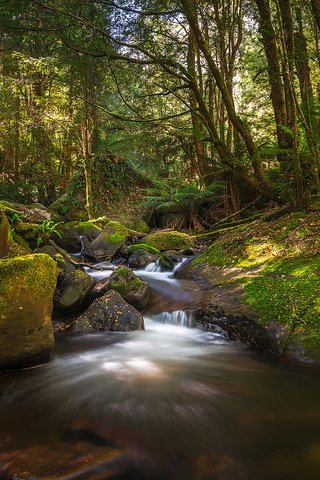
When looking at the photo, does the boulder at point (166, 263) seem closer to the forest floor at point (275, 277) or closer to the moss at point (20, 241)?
the forest floor at point (275, 277)

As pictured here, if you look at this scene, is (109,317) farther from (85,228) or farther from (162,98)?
(162,98)

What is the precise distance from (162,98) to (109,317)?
39.1ft

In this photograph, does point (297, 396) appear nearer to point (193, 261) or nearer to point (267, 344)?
point (267, 344)

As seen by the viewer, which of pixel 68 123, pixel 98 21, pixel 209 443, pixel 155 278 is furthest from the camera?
pixel 68 123

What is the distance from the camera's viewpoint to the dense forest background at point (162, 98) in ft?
19.5

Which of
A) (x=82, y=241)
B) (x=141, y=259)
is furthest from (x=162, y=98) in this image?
(x=141, y=259)

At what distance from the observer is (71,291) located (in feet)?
15.8

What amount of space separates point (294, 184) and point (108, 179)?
11.1 metres

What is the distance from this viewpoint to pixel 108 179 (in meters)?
15.5

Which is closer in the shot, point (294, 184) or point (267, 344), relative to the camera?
point (267, 344)

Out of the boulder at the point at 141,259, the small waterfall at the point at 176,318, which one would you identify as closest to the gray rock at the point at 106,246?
the boulder at the point at 141,259

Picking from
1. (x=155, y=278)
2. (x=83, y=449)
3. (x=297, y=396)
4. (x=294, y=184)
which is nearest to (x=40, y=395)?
(x=83, y=449)

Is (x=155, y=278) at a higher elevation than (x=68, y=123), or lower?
lower

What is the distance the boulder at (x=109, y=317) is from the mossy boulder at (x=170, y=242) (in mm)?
4313
